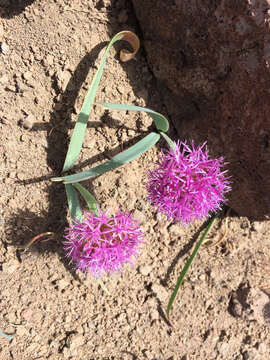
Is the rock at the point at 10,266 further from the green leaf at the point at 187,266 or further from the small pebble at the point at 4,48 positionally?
the small pebble at the point at 4,48

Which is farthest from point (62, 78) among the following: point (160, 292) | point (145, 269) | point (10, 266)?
point (160, 292)

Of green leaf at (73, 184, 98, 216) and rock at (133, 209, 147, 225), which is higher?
green leaf at (73, 184, 98, 216)

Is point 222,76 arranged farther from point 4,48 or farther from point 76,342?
point 76,342

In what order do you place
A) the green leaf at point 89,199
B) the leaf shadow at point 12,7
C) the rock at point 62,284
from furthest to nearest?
the rock at point 62,284
the leaf shadow at point 12,7
the green leaf at point 89,199

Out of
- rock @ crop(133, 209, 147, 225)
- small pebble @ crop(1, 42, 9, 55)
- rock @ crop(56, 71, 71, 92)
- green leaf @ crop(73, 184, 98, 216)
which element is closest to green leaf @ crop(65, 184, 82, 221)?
green leaf @ crop(73, 184, 98, 216)

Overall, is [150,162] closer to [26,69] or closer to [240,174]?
[240,174]

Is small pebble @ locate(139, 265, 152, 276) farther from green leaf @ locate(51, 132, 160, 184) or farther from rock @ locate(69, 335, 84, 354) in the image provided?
green leaf @ locate(51, 132, 160, 184)

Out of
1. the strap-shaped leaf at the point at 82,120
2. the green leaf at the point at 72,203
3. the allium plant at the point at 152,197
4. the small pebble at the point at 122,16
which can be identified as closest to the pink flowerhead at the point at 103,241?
the allium plant at the point at 152,197

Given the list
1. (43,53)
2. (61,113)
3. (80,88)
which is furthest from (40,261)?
(43,53)
